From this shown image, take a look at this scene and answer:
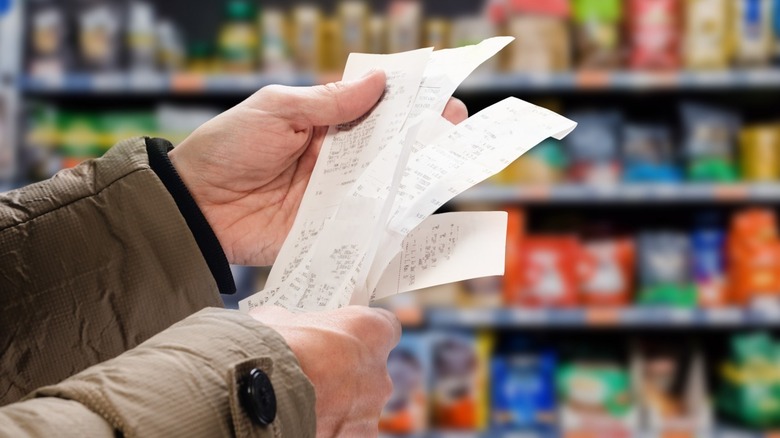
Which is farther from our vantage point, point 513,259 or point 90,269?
point 513,259

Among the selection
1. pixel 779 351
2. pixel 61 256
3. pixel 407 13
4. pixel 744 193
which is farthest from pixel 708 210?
pixel 61 256

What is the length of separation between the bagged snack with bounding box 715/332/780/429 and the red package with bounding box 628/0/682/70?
3.12 feet

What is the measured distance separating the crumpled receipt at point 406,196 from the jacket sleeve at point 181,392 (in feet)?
0.80

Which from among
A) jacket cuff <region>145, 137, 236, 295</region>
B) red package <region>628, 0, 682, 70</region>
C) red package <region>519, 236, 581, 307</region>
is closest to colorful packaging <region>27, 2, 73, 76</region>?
red package <region>519, 236, 581, 307</region>

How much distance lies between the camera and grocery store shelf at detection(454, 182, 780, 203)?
2.71 m

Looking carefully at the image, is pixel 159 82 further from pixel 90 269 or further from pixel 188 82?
pixel 90 269

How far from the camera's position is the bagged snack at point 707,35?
9.01 feet

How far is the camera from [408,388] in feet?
9.30

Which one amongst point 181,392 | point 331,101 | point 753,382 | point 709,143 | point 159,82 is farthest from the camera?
point 159,82

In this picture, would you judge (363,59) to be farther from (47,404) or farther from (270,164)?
(47,404)

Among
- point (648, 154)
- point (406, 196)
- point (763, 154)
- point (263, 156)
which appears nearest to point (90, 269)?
point (263, 156)

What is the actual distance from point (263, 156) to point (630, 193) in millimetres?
1850

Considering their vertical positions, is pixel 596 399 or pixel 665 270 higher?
pixel 665 270

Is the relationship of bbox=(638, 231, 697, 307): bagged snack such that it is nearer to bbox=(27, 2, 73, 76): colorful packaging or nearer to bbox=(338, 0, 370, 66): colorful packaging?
bbox=(338, 0, 370, 66): colorful packaging
